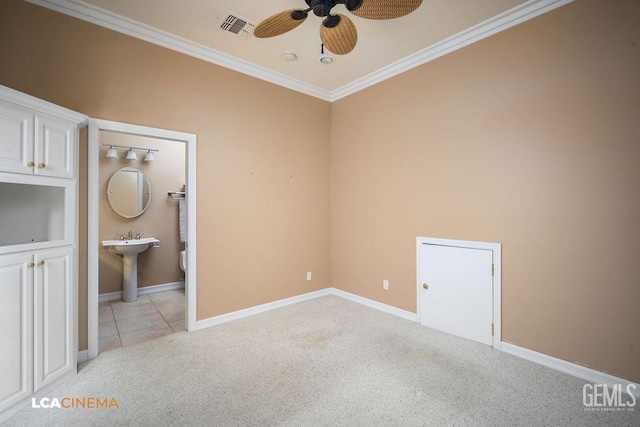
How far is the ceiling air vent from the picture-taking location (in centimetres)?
262

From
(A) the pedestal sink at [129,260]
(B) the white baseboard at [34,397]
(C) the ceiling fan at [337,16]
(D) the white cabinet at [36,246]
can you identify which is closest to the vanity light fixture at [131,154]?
(A) the pedestal sink at [129,260]

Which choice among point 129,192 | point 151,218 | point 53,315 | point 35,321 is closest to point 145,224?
point 151,218

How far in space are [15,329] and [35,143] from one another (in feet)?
3.91

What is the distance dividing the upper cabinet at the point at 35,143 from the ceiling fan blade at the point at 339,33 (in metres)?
2.01

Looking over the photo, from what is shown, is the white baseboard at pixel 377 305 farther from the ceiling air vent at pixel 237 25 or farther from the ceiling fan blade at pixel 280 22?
the ceiling air vent at pixel 237 25

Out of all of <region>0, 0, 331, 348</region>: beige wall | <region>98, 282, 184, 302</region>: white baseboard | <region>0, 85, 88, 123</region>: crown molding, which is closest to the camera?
<region>0, 85, 88, 123</region>: crown molding

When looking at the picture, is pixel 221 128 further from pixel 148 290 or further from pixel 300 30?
pixel 148 290

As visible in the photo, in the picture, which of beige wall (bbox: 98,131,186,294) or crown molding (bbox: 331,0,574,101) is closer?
crown molding (bbox: 331,0,574,101)

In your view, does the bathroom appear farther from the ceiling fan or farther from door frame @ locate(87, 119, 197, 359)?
the ceiling fan

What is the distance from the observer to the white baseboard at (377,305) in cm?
341

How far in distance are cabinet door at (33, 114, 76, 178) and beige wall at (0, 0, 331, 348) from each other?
468mm

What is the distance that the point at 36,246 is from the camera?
6.45ft

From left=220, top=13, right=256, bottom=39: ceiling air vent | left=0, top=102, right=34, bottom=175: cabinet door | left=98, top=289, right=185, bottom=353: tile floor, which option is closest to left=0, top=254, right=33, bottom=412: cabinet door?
left=0, top=102, right=34, bottom=175: cabinet door

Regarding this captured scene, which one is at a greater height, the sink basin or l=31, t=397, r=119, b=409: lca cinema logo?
the sink basin
